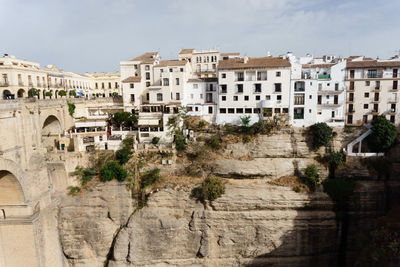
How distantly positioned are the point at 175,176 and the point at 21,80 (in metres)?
20.1

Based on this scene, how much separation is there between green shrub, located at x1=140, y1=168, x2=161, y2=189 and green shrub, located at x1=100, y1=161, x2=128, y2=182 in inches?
64.6

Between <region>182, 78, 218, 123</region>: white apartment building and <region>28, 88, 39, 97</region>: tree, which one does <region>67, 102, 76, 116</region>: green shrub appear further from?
<region>182, 78, 218, 123</region>: white apartment building

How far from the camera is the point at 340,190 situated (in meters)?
23.6

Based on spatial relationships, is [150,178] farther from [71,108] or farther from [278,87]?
[278,87]

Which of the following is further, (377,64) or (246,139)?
(377,64)

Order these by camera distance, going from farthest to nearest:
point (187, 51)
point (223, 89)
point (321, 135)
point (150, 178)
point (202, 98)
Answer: point (187, 51) → point (202, 98) → point (223, 89) → point (321, 135) → point (150, 178)

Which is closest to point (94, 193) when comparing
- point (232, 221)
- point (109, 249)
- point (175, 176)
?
point (109, 249)

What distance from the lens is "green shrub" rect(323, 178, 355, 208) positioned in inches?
928

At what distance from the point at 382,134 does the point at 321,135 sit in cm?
550

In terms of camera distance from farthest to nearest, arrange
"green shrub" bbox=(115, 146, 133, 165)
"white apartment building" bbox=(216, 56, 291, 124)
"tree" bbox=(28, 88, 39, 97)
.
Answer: "tree" bbox=(28, 88, 39, 97) → "white apartment building" bbox=(216, 56, 291, 124) → "green shrub" bbox=(115, 146, 133, 165)

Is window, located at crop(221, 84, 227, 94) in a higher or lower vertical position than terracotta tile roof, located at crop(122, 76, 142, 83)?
lower

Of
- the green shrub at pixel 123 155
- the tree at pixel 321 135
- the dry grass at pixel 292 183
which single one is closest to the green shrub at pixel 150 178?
the green shrub at pixel 123 155

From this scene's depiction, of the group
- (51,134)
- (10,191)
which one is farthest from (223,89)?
(10,191)

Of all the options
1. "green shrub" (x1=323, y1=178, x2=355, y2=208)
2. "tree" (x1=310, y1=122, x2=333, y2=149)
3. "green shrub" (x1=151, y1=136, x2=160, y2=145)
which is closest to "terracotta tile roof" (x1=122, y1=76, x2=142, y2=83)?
"green shrub" (x1=151, y1=136, x2=160, y2=145)
